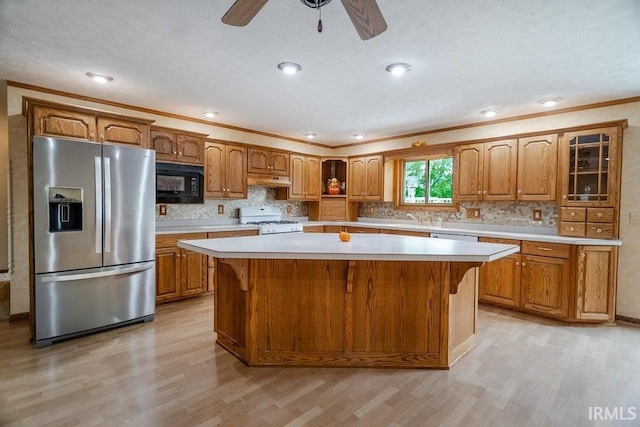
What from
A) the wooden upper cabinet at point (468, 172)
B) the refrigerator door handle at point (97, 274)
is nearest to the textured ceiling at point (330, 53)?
the wooden upper cabinet at point (468, 172)

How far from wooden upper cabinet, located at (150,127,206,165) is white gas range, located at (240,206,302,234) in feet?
3.87

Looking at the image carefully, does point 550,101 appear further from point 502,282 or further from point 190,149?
point 190,149

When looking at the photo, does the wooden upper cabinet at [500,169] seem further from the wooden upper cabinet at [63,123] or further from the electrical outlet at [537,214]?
the wooden upper cabinet at [63,123]

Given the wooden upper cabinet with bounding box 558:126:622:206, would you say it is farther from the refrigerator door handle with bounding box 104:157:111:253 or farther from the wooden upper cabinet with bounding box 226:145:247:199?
the refrigerator door handle with bounding box 104:157:111:253

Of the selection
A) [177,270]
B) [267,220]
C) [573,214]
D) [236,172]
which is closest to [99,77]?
[236,172]

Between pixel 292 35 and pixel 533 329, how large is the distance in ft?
11.7

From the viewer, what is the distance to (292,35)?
2.28m

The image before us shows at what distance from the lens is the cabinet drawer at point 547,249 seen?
3.47 metres

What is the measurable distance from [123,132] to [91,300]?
1679 millimetres

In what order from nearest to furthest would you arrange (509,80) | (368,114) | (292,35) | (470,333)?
1. (292,35)
2. (470,333)
3. (509,80)
4. (368,114)

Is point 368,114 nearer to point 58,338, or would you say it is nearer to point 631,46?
point 631,46

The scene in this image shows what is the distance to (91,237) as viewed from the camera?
299cm

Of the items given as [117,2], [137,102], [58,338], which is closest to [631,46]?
[117,2]

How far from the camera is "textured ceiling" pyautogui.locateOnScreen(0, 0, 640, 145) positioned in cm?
200
